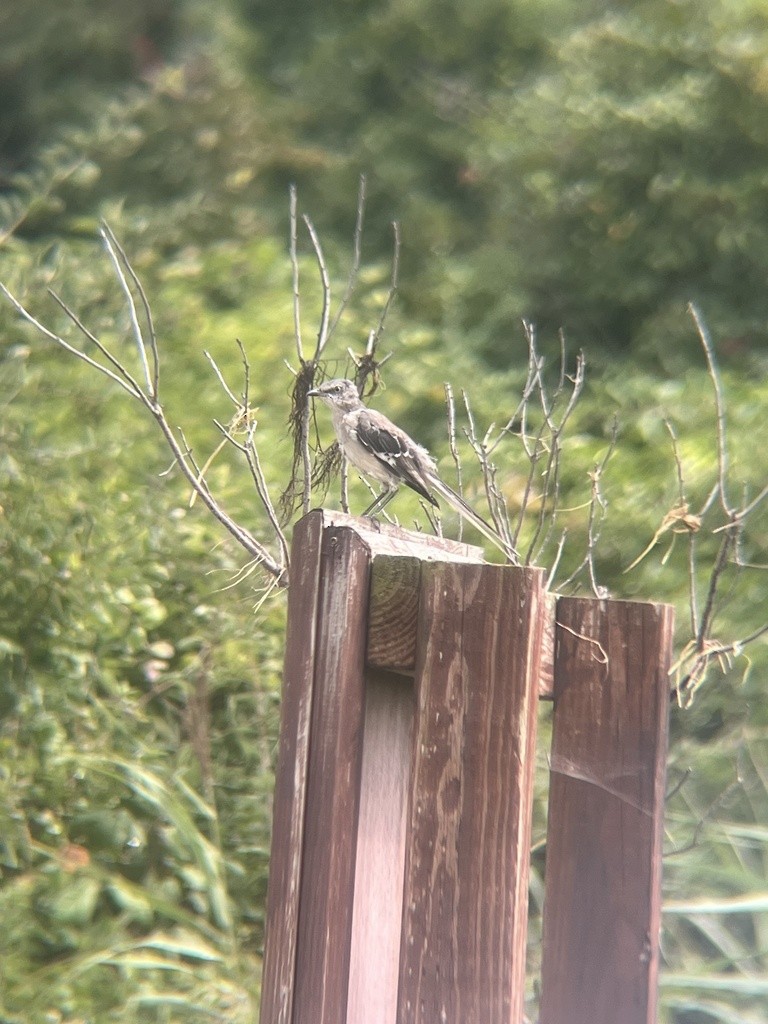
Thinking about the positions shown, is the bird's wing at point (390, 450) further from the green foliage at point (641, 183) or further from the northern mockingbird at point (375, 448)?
the green foliage at point (641, 183)

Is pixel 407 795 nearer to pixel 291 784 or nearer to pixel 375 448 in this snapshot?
pixel 291 784

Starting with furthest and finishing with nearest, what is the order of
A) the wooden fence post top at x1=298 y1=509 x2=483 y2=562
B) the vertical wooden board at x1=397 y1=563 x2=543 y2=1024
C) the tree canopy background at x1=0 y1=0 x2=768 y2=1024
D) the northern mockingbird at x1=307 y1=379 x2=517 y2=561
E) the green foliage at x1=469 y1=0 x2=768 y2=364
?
the green foliage at x1=469 y1=0 x2=768 y2=364
the tree canopy background at x1=0 y1=0 x2=768 y2=1024
the northern mockingbird at x1=307 y1=379 x2=517 y2=561
the wooden fence post top at x1=298 y1=509 x2=483 y2=562
the vertical wooden board at x1=397 y1=563 x2=543 y2=1024

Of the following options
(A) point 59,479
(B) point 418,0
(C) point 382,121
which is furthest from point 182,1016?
(B) point 418,0

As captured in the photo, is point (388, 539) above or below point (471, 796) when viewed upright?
above

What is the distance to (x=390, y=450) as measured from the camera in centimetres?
363

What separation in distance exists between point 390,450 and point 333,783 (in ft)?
6.11

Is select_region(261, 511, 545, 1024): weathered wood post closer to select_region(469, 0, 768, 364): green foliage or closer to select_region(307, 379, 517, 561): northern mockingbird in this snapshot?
select_region(307, 379, 517, 561): northern mockingbird

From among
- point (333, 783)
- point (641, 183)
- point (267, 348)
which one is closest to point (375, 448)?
point (333, 783)

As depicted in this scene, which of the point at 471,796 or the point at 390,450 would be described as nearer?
the point at 471,796

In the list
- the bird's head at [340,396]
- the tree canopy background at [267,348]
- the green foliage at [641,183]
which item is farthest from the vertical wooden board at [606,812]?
the green foliage at [641,183]

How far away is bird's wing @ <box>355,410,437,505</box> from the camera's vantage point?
3572 mm

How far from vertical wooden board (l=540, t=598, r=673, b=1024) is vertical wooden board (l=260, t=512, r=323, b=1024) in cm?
37

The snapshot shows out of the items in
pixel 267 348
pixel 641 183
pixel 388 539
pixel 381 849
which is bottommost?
pixel 381 849

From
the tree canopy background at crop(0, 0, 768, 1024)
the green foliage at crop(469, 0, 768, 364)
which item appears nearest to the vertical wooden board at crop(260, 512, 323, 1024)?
the tree canopy background at crop(0, 0, 768, 1024)
